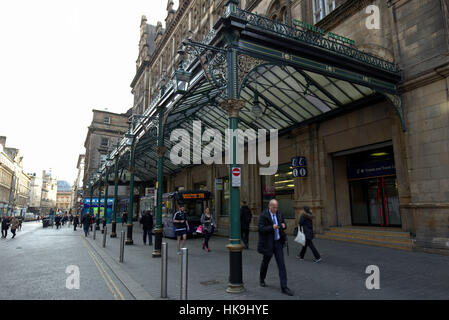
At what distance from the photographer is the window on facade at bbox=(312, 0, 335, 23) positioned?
15.0 m

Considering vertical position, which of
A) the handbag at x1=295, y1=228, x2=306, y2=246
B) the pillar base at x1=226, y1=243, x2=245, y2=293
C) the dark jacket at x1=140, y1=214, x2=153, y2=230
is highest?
the dark jacket at x1=140, y1=214, x2=153, y2=230

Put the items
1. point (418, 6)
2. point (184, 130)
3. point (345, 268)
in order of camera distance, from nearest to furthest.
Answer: point (345, 268) → point (418, 6) → point (184, 130)

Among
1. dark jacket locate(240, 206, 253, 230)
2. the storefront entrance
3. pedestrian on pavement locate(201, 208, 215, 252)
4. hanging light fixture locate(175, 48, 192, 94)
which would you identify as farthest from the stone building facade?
pedestrian on pavement locate(201, 208, 215, 252)

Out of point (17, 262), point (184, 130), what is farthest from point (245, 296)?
point (184, 130)

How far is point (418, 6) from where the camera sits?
11.1 m

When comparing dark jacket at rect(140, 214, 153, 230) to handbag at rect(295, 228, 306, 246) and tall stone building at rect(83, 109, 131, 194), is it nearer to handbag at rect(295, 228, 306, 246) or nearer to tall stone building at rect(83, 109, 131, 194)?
handbag at rect(295, 228, 306, 246)

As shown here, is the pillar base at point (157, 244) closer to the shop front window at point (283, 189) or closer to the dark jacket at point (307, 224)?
the dark jacket at point (307, 224)

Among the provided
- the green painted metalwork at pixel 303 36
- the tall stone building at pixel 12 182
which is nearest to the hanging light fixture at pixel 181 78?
the green painted metalwork at pixel 303 36

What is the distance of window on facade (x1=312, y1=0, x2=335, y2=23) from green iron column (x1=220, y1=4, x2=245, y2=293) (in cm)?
1002

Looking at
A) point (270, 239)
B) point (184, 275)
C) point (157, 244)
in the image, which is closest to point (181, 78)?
point (270, 239)

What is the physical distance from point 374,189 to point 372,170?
937mm

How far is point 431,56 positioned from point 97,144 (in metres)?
59.7

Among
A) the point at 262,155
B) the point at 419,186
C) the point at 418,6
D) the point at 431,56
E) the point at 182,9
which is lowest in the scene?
the point at 419,186
